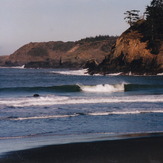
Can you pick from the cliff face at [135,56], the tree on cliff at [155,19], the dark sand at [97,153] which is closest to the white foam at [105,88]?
the cliff face at [135,56]

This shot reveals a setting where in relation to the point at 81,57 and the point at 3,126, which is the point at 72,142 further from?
the point at 81,57

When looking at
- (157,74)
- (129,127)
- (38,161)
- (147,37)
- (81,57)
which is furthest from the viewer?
(81,57)

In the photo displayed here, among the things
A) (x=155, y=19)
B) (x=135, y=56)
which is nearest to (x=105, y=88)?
(x=135, y=56)

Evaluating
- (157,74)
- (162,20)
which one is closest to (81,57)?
(162,20)

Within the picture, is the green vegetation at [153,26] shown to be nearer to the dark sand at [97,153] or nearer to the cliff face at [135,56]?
the cliff face at [135,56]

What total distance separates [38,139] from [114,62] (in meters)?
63.9

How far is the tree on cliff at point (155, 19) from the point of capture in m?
74.8

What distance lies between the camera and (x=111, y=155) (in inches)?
382

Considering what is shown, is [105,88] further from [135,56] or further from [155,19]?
[155,19]

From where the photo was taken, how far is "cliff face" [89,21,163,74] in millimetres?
68938

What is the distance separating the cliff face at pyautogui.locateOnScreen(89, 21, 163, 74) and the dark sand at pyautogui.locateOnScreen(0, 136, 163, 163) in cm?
5747

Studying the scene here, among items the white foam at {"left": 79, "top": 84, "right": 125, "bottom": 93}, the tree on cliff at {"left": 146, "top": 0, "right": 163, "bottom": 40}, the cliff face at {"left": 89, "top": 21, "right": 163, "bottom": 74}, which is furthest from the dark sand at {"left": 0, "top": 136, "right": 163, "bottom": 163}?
the tree on cliff at {"left": 146, "top": 0, "right": 163, "bottom": 40}

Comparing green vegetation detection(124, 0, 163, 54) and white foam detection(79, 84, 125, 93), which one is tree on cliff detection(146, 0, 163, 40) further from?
white foam detection(79, 84, 125, 93)

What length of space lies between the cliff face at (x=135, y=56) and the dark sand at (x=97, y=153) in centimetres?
5747
